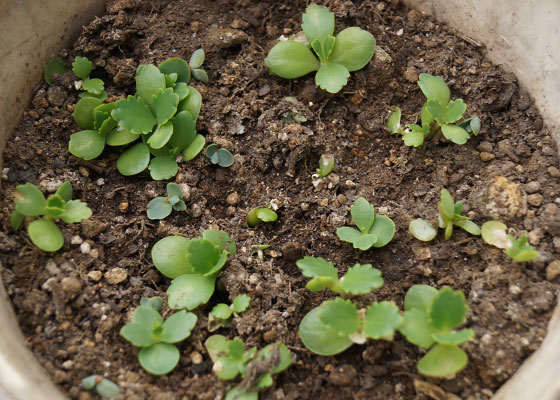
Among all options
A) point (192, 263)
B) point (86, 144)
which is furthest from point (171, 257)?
point (86, 144)

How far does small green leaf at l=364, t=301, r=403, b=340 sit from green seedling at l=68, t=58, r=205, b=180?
2.39 feet

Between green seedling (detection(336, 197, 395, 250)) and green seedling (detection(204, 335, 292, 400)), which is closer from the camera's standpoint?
green seedling (detection(204, 335, 292, 400))

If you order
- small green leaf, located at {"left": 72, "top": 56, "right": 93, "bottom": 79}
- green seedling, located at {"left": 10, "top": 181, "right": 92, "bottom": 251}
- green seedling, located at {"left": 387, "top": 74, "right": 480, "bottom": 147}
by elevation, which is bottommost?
green seedling, located at {"left": 10, "top": 181, "right": 92, "bottom": 251}

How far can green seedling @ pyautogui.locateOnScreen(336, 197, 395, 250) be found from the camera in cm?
154

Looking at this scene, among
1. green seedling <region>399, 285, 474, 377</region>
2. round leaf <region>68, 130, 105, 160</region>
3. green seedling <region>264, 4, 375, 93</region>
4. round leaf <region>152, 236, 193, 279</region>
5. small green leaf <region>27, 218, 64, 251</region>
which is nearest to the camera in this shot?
green seedling <region>399, 285, 474, 377</region>

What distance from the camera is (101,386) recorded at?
4.36ft

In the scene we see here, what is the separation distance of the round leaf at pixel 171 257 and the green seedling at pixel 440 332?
1.98ft

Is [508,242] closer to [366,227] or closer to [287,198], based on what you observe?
[366,227]

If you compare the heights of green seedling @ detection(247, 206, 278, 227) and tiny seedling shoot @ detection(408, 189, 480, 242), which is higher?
tiny seedling shoot @ detection(408, 189, 480, 242)

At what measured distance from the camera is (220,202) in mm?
1722

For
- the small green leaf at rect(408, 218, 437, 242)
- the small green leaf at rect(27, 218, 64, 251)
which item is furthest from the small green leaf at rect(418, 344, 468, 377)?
the small green leaf at rect(27, 218, 64, 251)

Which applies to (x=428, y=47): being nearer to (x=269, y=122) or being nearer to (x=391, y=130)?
(x=391, y=130)

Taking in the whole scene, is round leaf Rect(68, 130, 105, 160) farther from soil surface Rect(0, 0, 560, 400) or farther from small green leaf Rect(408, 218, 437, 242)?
small green leaf Rect(408, 218, 437, 242)

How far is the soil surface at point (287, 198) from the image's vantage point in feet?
4.51
